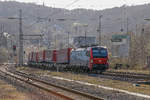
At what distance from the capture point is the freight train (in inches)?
1396

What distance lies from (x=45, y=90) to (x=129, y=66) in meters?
38.8

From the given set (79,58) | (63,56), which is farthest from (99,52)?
(63,56)

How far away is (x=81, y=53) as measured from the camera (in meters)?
39.0

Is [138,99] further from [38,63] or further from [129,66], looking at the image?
[38,63]

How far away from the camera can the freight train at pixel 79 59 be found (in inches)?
1396

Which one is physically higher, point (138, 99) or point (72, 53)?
point (72, 53)

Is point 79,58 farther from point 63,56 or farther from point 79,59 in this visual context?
point 63,56

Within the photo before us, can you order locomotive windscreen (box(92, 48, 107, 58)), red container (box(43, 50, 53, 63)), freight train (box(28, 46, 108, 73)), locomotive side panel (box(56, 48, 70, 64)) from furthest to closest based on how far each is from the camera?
red container (box(43, 50, 53, 63))
locomotive side panel (box(56, 48, 70, 64))
locomotive windscreen (box(92, 48, 107, 58))
freight train (box(28, 46, 108, 73))

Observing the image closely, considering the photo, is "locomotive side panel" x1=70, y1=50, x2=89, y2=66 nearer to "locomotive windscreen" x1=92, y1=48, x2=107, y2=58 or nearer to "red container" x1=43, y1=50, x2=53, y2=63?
"locomotive windscreen" x1=92, y1=48, x2=107, y2=58

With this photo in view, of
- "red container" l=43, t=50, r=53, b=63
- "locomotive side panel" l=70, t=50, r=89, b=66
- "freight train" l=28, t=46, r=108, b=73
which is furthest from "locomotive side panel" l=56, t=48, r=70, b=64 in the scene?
"red container" l=43, t=50, r=53, b=63

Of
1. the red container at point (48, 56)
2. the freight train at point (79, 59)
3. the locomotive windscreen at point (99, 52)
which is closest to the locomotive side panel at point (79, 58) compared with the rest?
the freight train at point (79, 59)

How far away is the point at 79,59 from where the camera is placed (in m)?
39.7

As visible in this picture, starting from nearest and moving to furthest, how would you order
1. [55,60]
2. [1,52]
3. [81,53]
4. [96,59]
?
[96,59] → [81,53] → [55,60] → [1,52]

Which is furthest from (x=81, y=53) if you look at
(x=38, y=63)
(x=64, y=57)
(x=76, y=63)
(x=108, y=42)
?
(x=108, y=42)
